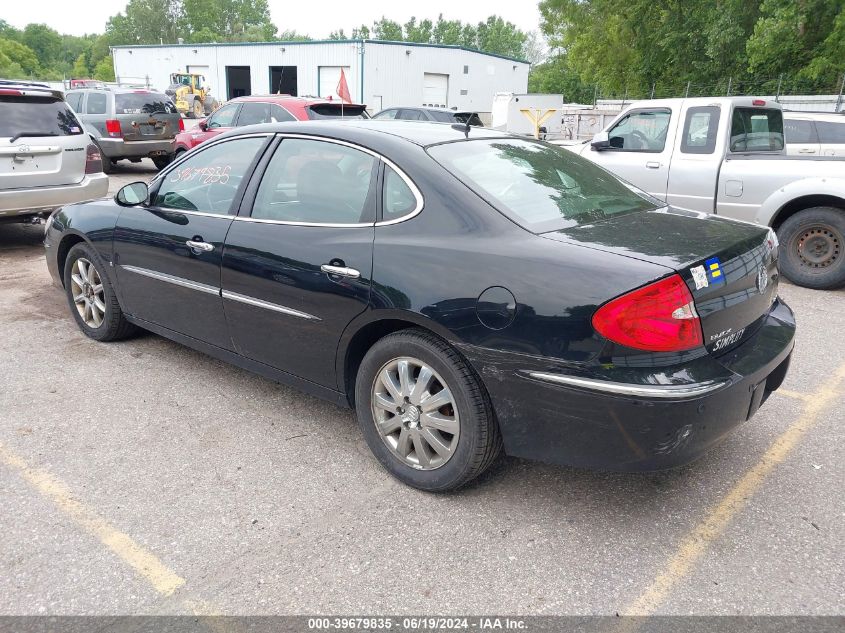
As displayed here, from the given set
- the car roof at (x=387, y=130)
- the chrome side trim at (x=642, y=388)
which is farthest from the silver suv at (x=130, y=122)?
the chrome side trim at (x=642, y=388)

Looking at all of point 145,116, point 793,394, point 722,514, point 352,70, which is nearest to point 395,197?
point 722,514

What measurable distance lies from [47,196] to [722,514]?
23.8 ft

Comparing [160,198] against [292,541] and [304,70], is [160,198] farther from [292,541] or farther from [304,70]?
[304,70]

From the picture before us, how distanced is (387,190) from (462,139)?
1.89 feet

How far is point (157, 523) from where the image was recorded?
284cm

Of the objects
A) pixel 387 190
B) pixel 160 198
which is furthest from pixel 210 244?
pixel 387 190

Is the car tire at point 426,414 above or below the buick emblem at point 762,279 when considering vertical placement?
below

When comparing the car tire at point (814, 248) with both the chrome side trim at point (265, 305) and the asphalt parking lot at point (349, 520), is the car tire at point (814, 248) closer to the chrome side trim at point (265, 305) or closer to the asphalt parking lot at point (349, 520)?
the asphalt parking lot at point (349, 520)

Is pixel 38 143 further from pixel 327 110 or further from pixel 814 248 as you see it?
pixel 814 248

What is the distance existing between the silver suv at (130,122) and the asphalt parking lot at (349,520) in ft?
37.6

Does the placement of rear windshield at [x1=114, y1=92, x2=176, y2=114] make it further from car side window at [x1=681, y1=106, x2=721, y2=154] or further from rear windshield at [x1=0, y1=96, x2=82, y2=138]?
car side window at [x1=681, y1=106, x2=721, y2=154]

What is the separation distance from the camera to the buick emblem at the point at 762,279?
2994mm

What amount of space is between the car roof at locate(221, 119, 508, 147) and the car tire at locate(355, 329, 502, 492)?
3.42 ft

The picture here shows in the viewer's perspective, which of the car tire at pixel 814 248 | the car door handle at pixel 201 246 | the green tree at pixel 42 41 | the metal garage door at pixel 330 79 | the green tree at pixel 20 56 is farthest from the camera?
the green tree at pixel 42 41
